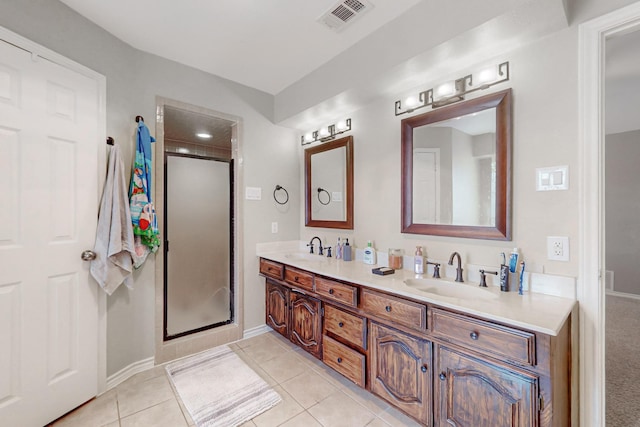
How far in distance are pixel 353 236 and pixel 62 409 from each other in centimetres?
238

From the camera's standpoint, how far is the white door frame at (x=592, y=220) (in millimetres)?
1384

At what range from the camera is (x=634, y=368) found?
88.4 inches

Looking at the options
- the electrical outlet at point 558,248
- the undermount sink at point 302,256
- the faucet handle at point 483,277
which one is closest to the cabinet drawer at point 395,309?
the faucet handle at point 483,277

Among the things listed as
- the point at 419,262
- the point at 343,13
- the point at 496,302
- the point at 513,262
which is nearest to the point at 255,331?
the point at 419,262

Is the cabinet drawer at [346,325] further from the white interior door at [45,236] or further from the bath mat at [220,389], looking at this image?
the white interior door at [45,236]

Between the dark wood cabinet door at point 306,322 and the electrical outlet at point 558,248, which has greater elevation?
the electrical outlet at point 558,248

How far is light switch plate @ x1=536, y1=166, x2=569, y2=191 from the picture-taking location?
1.49 metres

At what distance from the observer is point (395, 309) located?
166cm

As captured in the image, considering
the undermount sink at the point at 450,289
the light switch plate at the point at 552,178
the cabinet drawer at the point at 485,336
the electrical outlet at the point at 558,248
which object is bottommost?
the cabinet drawer at the point at 485,336

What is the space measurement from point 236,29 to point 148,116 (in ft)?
3.41

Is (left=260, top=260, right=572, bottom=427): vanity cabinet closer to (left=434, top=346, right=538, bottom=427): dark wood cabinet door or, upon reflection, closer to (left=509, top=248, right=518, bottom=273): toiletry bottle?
(left=434, top=346, right=538, bottom=427): dark wood cabinet door

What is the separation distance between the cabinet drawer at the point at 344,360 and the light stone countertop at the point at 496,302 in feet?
1.65

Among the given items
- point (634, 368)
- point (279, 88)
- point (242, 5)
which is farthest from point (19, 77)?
point (634, 368)

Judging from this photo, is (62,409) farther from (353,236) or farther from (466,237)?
(466,237)
